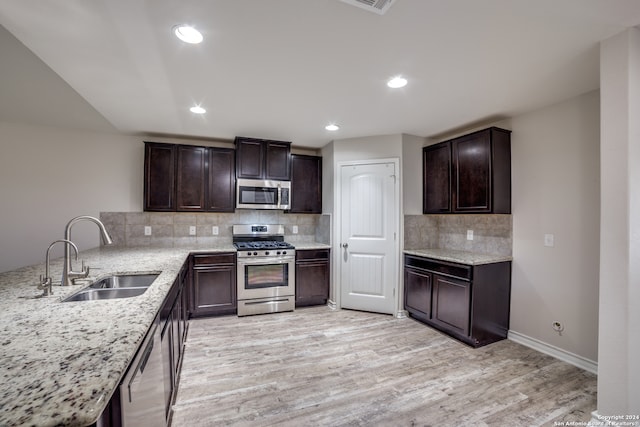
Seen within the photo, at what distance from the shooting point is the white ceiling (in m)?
1.48

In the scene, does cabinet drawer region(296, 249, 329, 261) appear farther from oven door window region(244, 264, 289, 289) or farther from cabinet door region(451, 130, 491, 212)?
cabinet door region(451, 130, 491, 212)

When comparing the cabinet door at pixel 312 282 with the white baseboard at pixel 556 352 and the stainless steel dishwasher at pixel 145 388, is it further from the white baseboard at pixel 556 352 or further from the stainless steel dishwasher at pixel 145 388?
the stainless steel dishwasher at pixel 145 388

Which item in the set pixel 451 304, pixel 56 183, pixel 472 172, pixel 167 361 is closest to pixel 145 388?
pixel 167 361

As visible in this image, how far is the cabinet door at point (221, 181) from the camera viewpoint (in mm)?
3771

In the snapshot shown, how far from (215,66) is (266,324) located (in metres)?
2.76

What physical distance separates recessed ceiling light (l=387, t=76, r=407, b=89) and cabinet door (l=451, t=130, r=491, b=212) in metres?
1.25

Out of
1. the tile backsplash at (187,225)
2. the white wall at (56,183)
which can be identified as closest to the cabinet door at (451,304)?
the tile backsplash at (187,225)

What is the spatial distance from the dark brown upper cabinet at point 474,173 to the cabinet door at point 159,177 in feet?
11.4

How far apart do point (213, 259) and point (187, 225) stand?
80cm

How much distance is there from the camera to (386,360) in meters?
2.51

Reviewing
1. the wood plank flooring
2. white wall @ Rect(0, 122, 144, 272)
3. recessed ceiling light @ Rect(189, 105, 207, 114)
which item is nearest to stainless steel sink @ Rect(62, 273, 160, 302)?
the wood plank flooring

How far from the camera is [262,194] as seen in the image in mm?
3883

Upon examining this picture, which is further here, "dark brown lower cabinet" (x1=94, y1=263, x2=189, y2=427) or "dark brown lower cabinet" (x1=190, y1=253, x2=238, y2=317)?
"dark brown lower cabinet" (x1=190, y1=253, x2=238, y2=317)

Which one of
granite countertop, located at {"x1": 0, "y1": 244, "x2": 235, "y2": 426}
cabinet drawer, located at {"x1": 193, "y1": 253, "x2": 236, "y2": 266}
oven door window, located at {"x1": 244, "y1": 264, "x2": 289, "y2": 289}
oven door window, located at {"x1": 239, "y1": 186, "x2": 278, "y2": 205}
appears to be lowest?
oven door window, located at {"x1": 244, "y1": 264, "x2": 289, "y2": 289}
